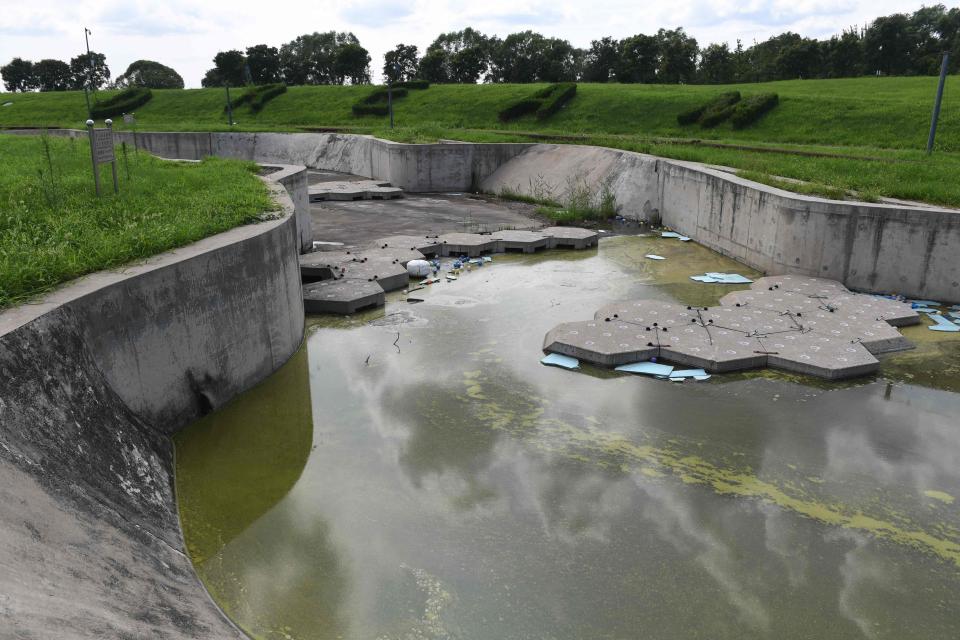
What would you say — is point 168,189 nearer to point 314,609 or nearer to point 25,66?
point 314,609

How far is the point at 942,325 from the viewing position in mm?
9367

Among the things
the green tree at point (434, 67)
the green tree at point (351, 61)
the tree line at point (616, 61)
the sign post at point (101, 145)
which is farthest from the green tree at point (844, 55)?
the sign post at point (101, 145)

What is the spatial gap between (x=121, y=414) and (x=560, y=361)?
4.61 meters

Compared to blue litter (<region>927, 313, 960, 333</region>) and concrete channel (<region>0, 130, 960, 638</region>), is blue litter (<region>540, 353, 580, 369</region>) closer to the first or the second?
concrete channel (<region>0, 130, 960, 638</region>)

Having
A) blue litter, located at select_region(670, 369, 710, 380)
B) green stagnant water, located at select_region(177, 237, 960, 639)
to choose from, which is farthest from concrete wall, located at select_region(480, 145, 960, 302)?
blue litter, located at select_region(670, 369, 710, 380)

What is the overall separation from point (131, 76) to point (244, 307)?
83.5 metres

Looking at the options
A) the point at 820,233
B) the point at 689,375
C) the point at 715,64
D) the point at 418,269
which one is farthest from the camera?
the point at 715,64

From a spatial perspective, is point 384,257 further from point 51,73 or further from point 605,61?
point 51,73

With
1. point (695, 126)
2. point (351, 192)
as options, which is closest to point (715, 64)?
point (695, 126)

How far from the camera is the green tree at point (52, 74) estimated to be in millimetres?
64312

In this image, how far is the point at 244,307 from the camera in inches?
288

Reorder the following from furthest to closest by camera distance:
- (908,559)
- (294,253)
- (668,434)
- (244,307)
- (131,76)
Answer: (131,76) → (294,253) → (244,307) → (668,434) → (908,559)

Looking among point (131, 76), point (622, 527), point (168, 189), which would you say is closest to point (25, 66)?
point (131, 76)

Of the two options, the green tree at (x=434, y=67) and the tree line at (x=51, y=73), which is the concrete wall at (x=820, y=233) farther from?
the tree line at (x=51, y=73)
